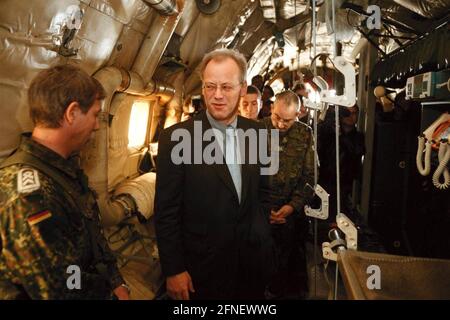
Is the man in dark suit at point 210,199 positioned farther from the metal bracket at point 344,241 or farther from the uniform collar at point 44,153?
the uniform collar at point 44,153

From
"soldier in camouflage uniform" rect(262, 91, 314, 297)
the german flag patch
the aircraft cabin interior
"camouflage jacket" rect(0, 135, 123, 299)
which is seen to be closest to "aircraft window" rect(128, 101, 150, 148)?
the aircraft cabin interior

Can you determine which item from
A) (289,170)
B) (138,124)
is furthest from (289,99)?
(138,124)

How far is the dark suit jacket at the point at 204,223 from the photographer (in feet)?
7.07

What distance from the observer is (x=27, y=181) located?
1506 mm

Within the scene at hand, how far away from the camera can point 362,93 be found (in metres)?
7.85

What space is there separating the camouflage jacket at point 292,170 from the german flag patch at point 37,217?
2486mm

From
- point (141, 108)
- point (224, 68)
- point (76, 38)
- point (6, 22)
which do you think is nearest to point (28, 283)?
point (224, 68)

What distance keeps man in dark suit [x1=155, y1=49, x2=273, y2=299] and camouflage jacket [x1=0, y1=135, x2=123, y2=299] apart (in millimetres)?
570

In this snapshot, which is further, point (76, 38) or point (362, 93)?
point (362, 93)

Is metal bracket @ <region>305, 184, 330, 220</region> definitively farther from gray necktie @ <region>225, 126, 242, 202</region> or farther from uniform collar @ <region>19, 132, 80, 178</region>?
uniform collar @ <region>19, 132, 80, 178</region>

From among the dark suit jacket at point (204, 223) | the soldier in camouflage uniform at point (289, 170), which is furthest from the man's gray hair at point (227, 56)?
the soldier in camouflage uniform at point (289, 170)

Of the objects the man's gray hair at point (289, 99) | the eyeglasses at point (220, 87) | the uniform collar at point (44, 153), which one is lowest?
the uniform collar at point (44, 153)
